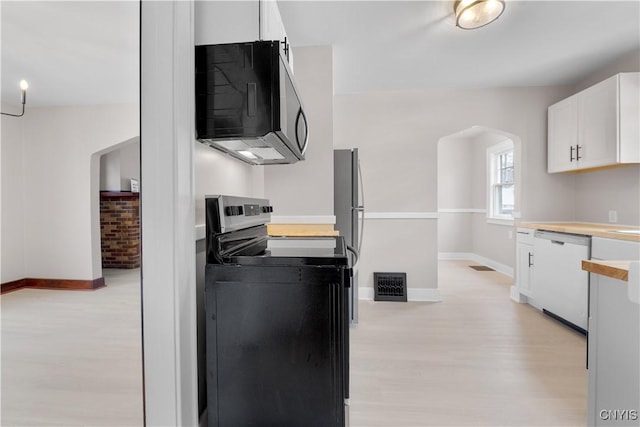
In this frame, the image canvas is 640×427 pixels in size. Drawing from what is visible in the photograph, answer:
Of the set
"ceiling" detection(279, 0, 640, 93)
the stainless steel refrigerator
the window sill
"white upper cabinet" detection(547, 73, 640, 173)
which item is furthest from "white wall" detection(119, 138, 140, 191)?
the window sill

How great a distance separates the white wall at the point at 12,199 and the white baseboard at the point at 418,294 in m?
3.49

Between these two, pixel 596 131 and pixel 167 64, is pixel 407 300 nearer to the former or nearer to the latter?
pixel 596 131

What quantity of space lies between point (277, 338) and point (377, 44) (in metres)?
2.68

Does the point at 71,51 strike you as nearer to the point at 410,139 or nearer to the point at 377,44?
the point at 377,44

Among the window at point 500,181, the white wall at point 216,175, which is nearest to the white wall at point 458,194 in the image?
the window at point 500,181

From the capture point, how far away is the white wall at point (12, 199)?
2.30 feet

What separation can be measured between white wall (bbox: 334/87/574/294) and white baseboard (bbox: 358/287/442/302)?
0.23 feet

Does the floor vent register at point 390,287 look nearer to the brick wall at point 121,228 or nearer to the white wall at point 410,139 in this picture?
the white wall at point 410,139

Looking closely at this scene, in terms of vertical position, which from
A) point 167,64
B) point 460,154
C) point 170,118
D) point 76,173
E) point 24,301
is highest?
point 460,154

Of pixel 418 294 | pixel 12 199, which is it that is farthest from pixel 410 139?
pixel 12 199

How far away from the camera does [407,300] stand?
3.83 m

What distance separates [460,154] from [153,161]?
651cm

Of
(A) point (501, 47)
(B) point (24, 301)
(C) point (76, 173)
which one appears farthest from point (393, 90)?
(B) point (24, 301)

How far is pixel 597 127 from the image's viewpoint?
3049mm
